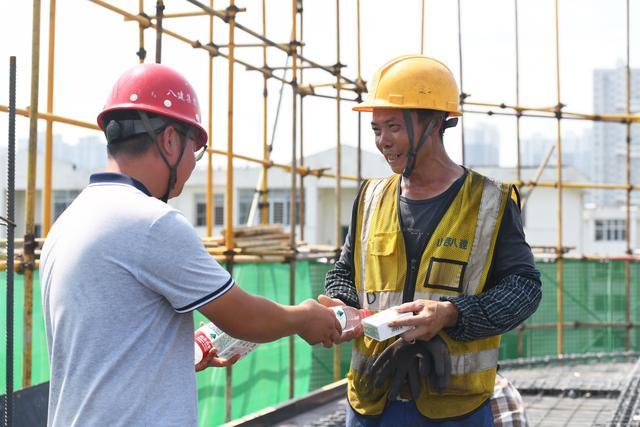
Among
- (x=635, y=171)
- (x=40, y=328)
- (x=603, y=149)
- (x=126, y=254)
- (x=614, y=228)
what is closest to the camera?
(x=126, y=254)

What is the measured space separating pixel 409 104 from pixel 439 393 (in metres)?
1.03

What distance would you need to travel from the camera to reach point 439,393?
311cm

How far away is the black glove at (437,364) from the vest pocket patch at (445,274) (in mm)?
182

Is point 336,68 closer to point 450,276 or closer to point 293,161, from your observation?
point 293,161

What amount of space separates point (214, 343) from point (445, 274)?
2.69ft

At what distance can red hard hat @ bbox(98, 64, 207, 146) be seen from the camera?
8.51ft

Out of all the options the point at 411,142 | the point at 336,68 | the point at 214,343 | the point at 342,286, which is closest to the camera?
the point at 214,343

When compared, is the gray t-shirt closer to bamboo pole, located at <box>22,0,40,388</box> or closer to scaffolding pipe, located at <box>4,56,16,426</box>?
scaffolding pipe, located at <box>4,56,16,426</box>

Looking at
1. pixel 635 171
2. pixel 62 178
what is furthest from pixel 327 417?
pixel 635 171

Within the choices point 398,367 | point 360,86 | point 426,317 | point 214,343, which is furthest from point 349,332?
point 360,86

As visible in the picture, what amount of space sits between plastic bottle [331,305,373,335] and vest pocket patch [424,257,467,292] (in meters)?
0.26

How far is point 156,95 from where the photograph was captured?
262 centimetres

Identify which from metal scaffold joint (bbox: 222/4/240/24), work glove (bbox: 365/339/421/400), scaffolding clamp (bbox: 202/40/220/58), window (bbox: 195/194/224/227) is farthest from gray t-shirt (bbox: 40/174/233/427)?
window (bbox: 195/194/224/227)

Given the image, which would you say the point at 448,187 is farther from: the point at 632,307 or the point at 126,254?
the point at 632,307
